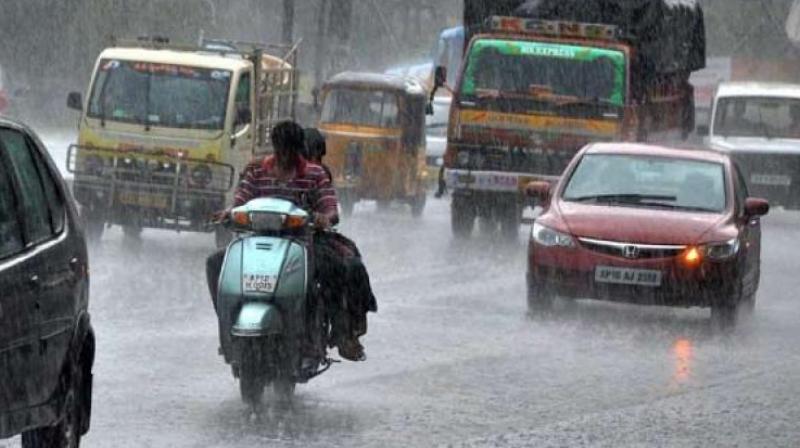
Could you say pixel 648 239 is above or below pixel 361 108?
above

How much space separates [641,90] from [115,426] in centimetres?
1773

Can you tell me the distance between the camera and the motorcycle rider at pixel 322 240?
1186 cm

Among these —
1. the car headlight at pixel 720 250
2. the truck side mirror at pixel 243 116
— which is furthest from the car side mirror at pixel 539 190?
the truck side mirror at pixel 243 116

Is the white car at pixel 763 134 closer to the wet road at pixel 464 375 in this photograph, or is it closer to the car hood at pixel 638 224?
the wet road at pixel 464 375

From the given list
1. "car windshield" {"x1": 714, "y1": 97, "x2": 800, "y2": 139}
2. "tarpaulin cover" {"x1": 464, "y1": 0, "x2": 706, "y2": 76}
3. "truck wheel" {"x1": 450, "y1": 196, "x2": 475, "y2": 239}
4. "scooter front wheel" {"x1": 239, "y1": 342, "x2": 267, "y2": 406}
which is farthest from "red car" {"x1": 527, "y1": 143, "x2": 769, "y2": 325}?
"car windshield" {"x1": 714, "y1": 97, "x2": 800, "y2": 139}

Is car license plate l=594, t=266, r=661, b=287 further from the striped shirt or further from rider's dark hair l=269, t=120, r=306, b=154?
rider's dark hair l=269, t=120, r=306, b=154

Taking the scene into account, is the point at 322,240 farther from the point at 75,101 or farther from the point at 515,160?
the point at 515,160

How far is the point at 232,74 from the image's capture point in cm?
2344

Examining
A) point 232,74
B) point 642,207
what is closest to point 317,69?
point 232,74

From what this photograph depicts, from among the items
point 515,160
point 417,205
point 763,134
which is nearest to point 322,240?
point 515,160

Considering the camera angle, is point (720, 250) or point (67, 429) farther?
point (720, 250)

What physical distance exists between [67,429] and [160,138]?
1442 centimetres

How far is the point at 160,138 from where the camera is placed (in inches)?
904

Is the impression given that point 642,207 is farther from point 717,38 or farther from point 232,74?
point 717,38
